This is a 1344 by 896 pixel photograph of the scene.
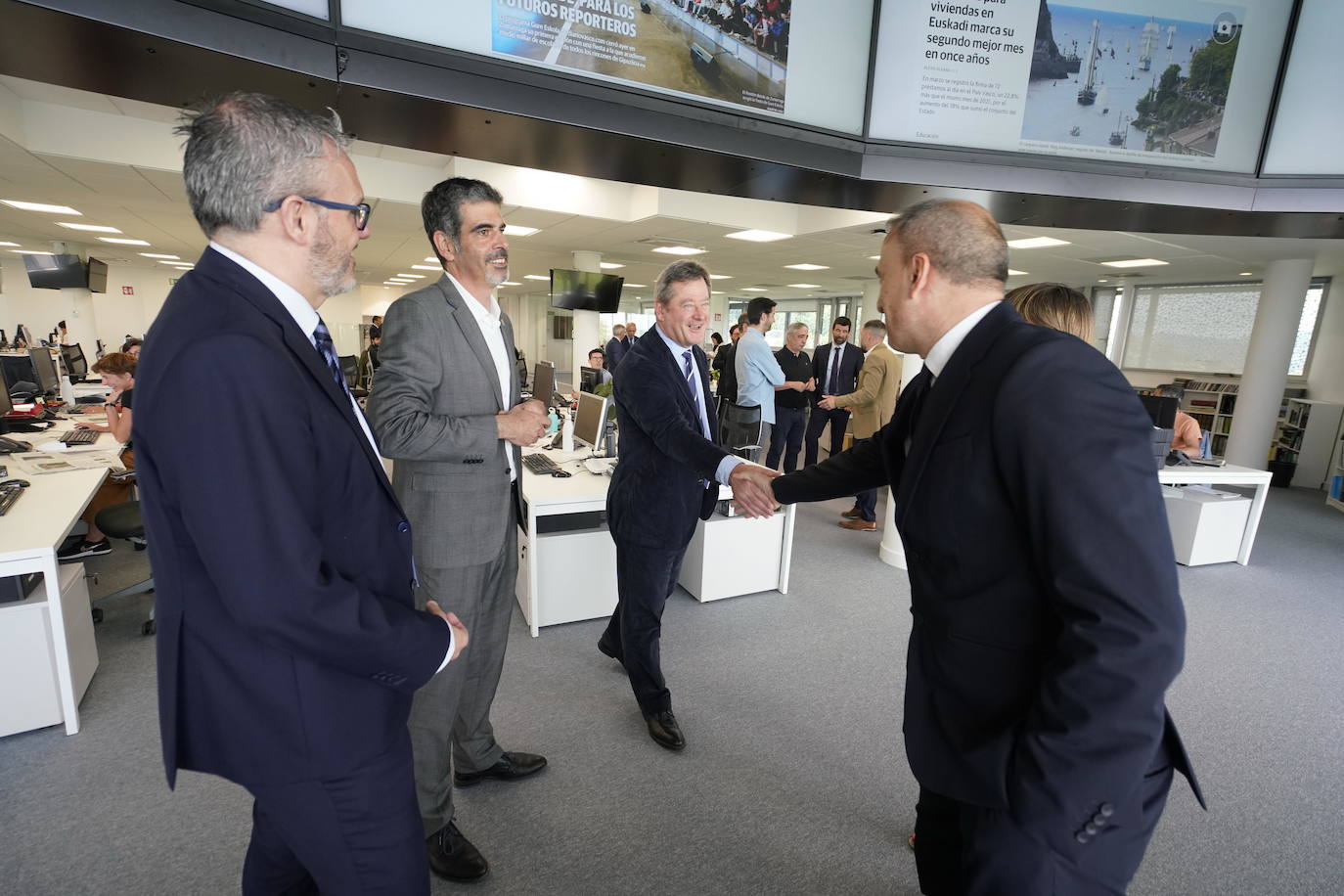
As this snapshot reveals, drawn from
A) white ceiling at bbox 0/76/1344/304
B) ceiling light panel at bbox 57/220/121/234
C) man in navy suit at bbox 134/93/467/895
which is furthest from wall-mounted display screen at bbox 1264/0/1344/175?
ceiling light panel at bbox 57/220/121/234

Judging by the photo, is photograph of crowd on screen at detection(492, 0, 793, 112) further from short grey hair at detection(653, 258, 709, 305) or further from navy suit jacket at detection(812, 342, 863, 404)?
navy suit jacket at detection(812, 342, 863, 404)

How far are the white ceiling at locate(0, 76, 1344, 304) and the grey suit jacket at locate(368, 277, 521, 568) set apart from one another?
4.20 m

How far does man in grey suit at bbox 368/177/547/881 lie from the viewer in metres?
1.61

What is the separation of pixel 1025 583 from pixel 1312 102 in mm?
1944

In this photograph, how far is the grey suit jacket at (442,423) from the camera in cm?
157

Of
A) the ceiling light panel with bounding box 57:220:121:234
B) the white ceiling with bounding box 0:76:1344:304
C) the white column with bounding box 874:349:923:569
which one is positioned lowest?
the white column with bounding box 874:349:923:569

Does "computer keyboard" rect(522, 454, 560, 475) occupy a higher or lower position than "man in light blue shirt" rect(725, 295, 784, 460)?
lower

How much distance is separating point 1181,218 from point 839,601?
8.52 ft

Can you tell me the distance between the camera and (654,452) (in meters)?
2.22

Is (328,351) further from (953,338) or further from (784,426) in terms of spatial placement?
(784,426)

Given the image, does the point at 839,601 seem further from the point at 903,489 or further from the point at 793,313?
the point at 793,313

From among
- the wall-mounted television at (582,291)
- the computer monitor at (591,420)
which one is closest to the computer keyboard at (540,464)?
the computer monitor at (591,420)

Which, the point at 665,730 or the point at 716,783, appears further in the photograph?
the point at 665,730

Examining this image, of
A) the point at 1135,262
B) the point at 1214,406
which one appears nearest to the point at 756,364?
the point at 1135,262
